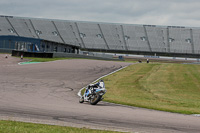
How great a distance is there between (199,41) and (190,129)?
9327cm

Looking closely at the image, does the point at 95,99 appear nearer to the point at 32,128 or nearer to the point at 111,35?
the point at 32,128

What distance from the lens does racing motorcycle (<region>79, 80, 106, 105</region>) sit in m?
14.2

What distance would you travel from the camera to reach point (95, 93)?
14.6 m

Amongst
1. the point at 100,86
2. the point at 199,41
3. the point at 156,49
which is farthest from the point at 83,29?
the point at 100,86

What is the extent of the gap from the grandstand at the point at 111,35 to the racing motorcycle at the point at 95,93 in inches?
2978

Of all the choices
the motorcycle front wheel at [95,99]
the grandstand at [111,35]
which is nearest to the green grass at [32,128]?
the motorcycle front wheel at [95,99]

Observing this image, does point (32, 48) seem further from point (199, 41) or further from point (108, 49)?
point (199, 41)

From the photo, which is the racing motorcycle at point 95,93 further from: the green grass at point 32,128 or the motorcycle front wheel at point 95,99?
the green grass at point 32,128

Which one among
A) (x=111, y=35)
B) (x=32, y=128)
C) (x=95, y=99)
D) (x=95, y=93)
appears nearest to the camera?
(x=32, y=128)

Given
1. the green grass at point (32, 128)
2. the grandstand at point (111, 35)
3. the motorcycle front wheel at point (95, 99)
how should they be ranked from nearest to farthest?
the green grass at point (32, 128), the motorcycle front wheel at point (95, 99), the grandstand at point (111, 35)

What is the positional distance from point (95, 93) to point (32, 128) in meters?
6.94

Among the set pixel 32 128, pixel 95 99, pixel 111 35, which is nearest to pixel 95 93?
pixel 95 99

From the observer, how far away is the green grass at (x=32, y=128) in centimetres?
740

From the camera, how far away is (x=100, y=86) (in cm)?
1447
